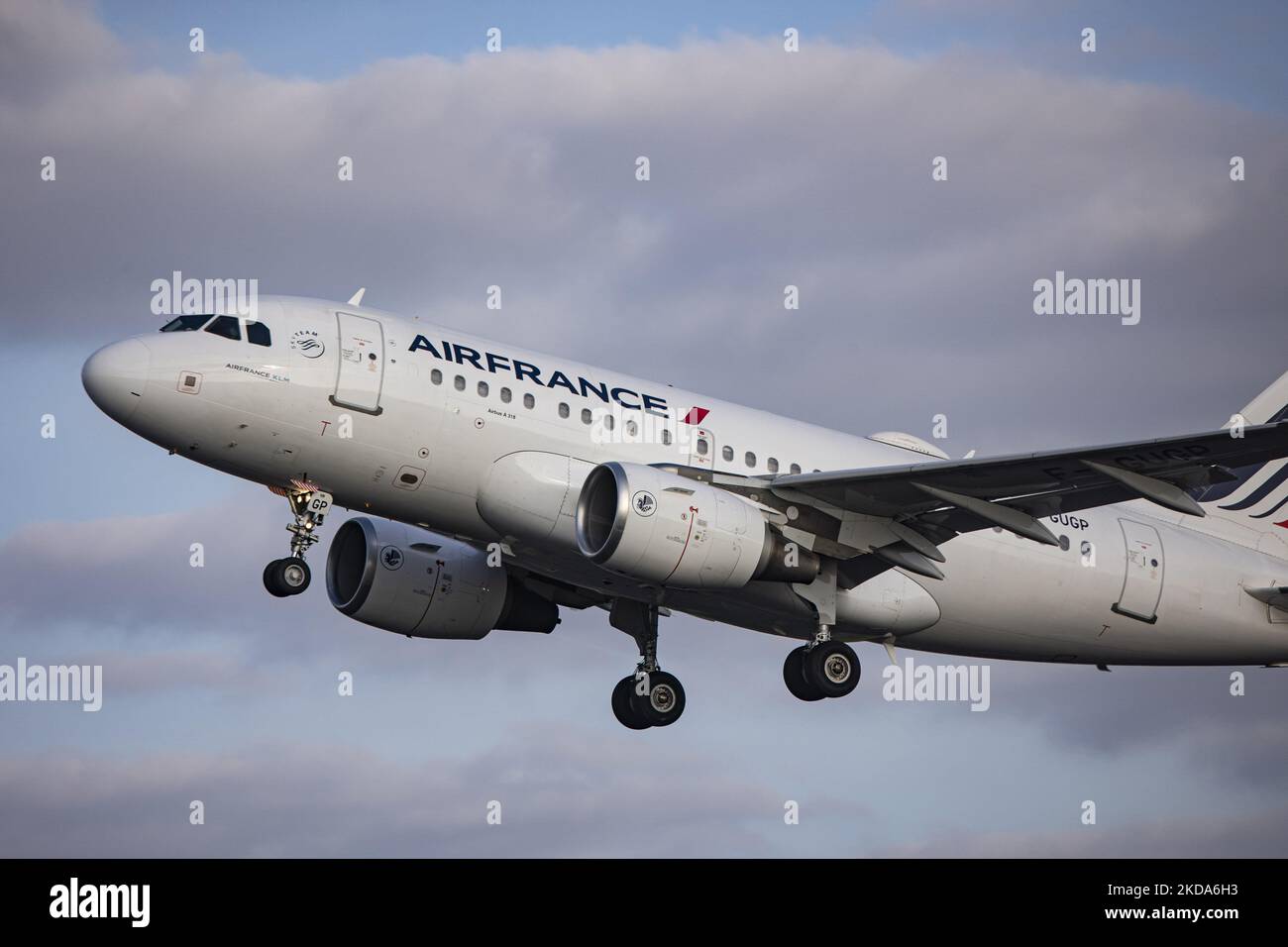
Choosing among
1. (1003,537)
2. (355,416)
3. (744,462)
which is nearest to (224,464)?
(355,416)

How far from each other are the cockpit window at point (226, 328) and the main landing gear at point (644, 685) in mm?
11258

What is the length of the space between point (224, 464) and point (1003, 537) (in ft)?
53.9

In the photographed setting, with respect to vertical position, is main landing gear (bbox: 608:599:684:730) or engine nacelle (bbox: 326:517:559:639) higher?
engine nacelle (bbox: 326:517:559:639)

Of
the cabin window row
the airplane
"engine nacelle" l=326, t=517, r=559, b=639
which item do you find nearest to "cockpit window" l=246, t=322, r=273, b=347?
the airplane

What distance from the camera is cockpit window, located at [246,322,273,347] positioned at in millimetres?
35000

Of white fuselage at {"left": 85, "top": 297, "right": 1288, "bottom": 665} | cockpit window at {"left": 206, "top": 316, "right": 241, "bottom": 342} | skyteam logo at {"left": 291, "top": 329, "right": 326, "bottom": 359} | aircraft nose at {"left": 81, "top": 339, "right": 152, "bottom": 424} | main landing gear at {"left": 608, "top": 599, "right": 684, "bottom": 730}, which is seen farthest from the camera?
main landing gear at {"left": 608, "top": 599, "right": 684, "bottom": 730}

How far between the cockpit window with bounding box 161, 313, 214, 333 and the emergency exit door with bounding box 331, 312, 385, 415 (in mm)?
2500

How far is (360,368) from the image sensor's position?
116 ft

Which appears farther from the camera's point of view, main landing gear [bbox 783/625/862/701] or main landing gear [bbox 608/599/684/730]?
main landing gear [bbox 608/599/684/730]

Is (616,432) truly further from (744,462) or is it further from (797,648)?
(797,648)

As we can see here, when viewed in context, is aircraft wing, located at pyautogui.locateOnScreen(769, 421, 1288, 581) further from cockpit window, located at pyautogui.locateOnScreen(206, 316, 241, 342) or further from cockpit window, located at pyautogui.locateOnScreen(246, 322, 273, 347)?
cockpit window, located at pyautogui.locateOnScreen(206, 316, 241, 342)

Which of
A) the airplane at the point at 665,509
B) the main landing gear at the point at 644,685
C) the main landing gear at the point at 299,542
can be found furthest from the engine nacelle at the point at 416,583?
the main landing gear at the point at 299,542

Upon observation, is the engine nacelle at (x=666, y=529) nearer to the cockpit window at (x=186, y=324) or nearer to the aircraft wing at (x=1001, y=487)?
the aircraft wing at (x=1001, y=487)

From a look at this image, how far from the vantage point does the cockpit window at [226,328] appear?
35.0 m
